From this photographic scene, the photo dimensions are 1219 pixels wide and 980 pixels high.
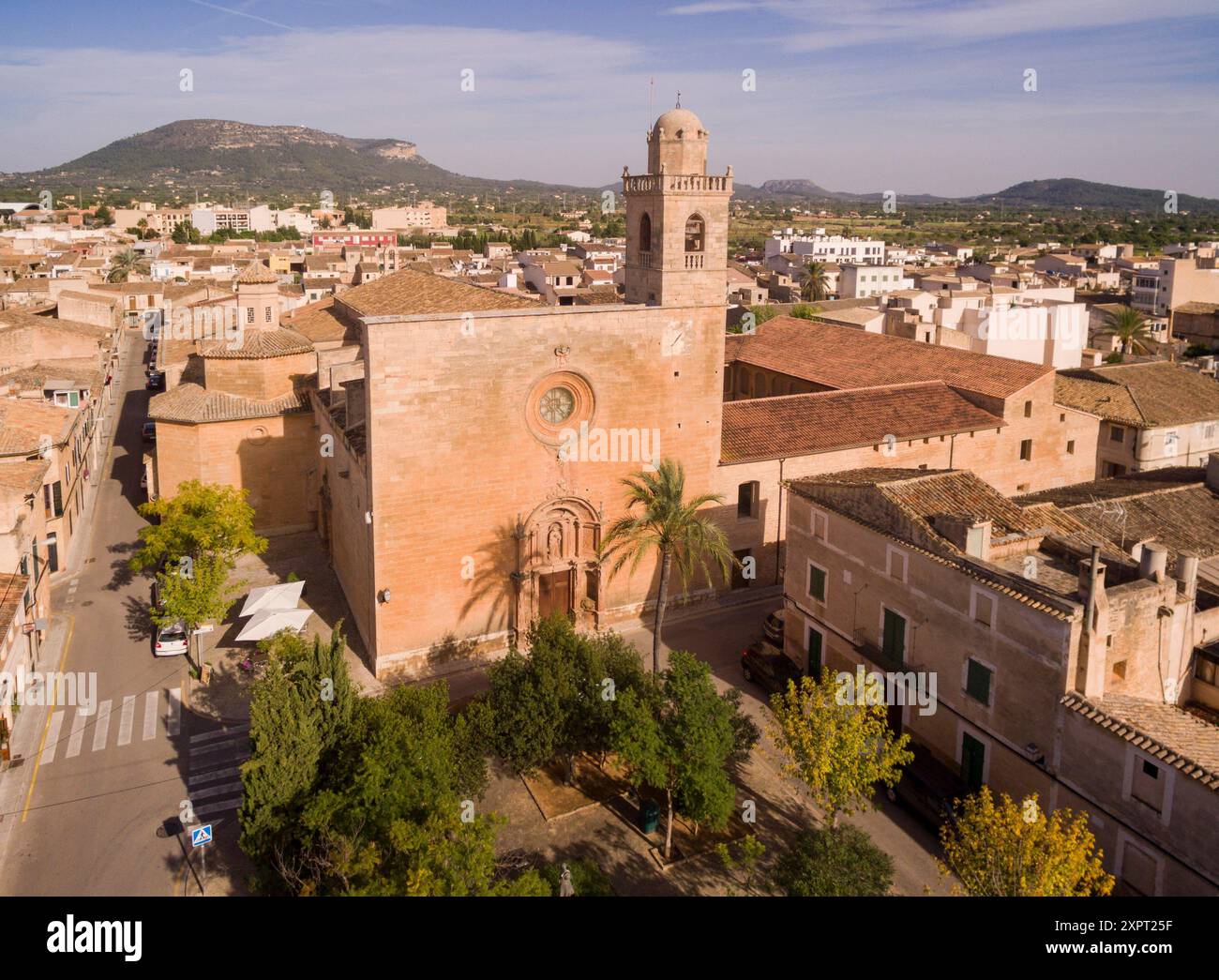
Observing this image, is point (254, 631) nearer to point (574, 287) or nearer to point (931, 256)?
point (574, 287)

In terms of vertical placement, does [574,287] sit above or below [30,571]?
above

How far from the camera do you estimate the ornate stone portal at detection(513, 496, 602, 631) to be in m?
28.4

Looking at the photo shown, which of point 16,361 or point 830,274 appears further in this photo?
point 830,274

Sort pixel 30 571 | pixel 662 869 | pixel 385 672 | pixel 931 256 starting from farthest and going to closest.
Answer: pixel 931 256, pixel 30 571, pixel 385 672, pixel 662 869

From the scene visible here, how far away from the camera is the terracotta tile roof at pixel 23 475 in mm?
29266

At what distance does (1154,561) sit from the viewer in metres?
20.3

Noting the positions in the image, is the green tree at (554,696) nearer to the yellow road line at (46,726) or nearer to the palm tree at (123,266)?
the yellow road line at (46,726)

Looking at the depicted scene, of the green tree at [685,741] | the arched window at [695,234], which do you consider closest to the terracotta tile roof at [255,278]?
the arched window at [695,234]

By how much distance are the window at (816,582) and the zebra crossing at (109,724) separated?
701 inches

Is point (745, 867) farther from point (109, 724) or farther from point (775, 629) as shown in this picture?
point (109, 724)

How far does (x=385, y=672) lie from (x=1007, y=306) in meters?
53.0

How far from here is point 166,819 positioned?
21250 millimetres
